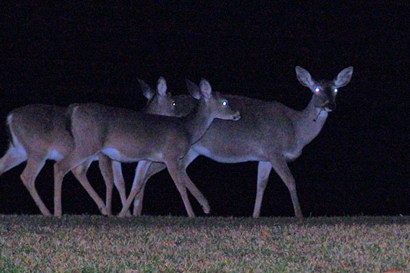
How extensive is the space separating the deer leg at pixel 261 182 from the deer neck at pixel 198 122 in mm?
1083

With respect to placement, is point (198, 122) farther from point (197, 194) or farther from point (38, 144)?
point (38, 144)

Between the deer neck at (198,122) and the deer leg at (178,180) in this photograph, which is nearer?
the deer leg at (178,180)

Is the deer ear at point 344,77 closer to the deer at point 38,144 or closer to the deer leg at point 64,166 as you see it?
the deer at point 38,144

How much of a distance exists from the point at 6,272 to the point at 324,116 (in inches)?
297

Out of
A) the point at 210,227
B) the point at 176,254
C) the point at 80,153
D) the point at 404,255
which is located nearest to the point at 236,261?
the point at 176,254

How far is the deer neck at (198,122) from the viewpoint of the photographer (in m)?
12.0

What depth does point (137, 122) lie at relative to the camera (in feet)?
37.3

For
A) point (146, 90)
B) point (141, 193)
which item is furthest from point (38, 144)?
point (146, 90)

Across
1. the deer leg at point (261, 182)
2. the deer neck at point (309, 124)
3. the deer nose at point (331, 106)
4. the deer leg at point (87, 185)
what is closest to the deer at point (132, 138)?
the deer leg at point (87, 185)

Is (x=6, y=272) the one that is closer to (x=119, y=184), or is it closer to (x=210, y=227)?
(x=210, y=227)

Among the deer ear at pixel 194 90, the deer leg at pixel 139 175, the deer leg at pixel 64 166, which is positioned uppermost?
the deer ear at pixel 194 90

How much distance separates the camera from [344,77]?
43.1 ft

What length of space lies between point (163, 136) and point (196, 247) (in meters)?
4.22

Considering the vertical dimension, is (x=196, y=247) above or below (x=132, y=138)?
above
